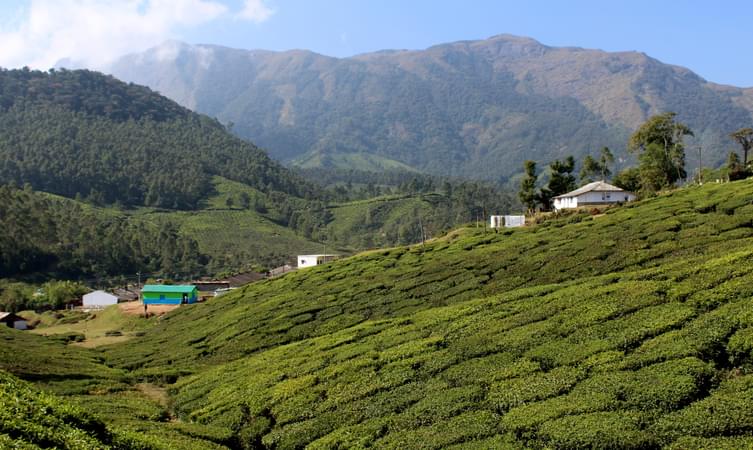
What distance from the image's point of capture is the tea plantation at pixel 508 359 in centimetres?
1847

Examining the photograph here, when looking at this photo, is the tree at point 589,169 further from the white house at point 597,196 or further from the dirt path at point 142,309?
the dirt path at point 142,309

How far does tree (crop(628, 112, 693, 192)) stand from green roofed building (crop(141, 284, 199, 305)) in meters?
62.3

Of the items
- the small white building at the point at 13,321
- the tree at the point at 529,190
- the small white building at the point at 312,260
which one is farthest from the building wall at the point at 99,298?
the tree at the point at 529,190

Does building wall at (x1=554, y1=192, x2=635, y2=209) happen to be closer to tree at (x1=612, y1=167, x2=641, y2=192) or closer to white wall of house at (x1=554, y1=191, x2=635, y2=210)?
white wall of house at (x1=554, y1=191, x2=635, y2=210)

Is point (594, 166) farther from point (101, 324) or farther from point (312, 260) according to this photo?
point (101, 324)

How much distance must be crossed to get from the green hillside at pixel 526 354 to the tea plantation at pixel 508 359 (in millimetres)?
81

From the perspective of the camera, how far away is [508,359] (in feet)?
78.9

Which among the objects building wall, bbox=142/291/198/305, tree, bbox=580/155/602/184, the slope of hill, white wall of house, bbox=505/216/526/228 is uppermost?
tree, bbox=580/155/602/184

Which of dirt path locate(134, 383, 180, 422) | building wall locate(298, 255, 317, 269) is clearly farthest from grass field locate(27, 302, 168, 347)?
building wall locate(298, 255, 317, 269)

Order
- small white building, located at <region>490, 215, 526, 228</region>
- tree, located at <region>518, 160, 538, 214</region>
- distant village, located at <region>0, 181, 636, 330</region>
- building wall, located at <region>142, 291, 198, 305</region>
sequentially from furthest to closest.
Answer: building wall, located at <region>142, 291, 198, 305</region> < tree, located at <region>518, 160, 538, 214</region> < small white building, located at <region>490, 215, 526, 228</region> < distant village, located at <region>0, 181, 636, 330</region>

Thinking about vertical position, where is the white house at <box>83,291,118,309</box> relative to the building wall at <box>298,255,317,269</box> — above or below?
below

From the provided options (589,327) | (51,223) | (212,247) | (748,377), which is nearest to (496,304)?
(589,327)

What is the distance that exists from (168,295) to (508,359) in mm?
71823

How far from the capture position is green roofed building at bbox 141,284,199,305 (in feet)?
285
